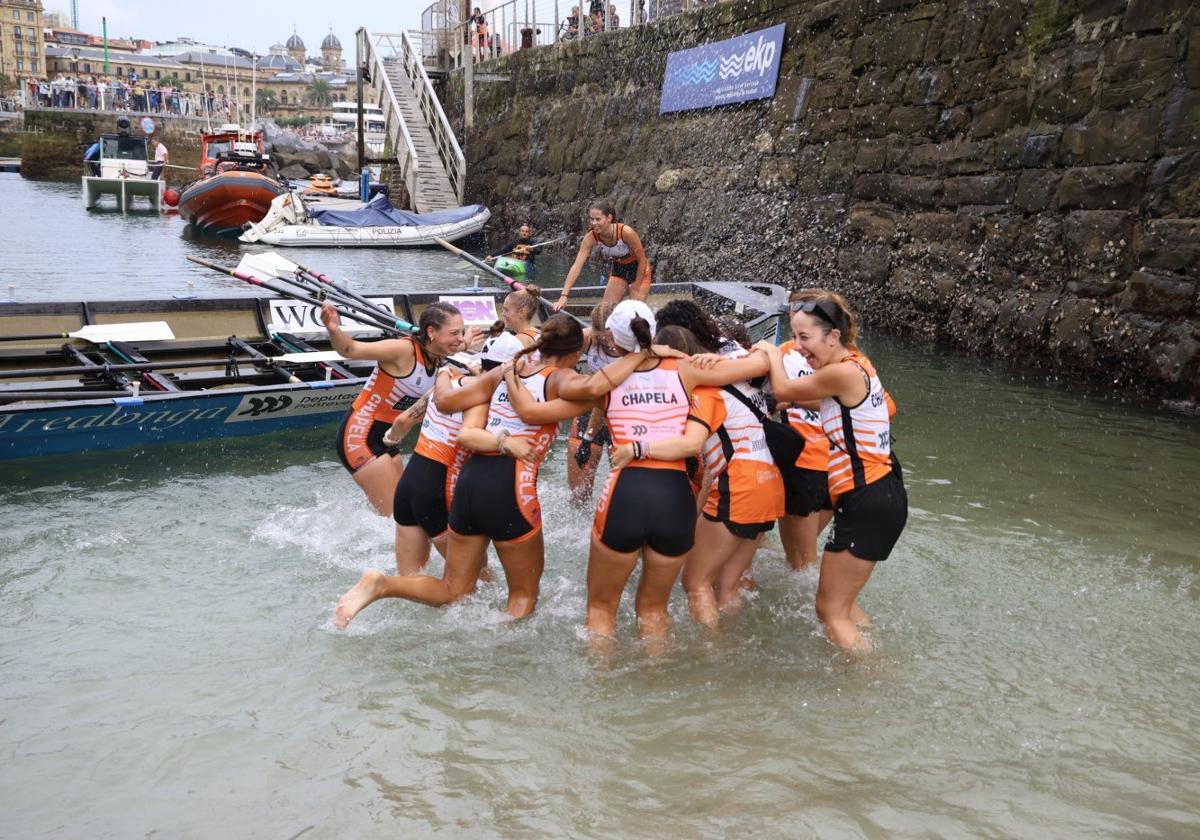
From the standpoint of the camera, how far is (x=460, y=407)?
17.8 ft

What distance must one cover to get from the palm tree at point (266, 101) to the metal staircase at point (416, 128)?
114m

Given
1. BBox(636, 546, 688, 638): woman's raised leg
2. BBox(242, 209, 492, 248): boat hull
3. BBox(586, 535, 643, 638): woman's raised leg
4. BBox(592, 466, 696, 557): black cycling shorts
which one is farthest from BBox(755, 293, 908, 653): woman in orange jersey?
BBox(242, 209, 492, 248): boat hull

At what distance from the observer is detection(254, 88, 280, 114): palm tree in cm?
13988

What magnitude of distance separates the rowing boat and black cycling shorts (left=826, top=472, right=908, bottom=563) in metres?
5.84

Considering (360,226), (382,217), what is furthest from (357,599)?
(382,217)

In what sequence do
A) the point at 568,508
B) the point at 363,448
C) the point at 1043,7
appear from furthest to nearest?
the point at 1043,7
the point at 568,508
the point at 363,448

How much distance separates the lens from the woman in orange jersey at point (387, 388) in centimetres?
630

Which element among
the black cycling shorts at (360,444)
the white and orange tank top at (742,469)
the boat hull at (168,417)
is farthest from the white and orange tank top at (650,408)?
the boat hull at (168,417)

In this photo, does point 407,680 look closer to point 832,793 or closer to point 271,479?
point 832,793

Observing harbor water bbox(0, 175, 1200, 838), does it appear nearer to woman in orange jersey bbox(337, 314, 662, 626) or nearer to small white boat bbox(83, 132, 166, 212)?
woman in orange jersey bbox(337, 314, 662, 626)

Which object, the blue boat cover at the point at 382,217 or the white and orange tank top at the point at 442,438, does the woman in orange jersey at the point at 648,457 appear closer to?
the white and orange tank top at the point at 442,438

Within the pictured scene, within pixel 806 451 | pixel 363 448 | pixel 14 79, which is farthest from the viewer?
pixel 14 79

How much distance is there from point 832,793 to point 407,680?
217cm

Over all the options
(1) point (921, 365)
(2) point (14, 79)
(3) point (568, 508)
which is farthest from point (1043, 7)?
(2) point (14, 79)
